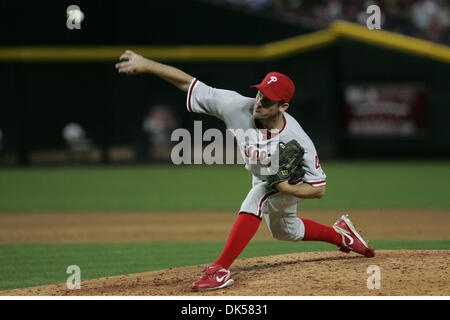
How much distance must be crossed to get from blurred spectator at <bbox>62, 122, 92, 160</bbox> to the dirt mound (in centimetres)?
1196

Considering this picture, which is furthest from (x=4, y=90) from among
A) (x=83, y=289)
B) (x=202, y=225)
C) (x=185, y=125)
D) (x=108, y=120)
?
(x=83, y=289)

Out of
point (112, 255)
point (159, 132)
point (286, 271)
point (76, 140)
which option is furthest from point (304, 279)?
point (76, 140)

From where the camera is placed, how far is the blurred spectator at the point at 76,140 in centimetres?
1619

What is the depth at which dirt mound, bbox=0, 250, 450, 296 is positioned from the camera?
384 centimetres

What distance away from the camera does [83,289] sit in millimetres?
4141

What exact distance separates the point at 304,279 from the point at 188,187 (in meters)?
8.18

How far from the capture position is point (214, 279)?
3904 mm

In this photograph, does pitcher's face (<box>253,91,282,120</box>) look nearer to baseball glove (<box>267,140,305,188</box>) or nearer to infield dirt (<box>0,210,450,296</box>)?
baseball glove (<box>267,140,305,188</box>)

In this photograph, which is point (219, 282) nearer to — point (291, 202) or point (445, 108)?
point (291, 202)

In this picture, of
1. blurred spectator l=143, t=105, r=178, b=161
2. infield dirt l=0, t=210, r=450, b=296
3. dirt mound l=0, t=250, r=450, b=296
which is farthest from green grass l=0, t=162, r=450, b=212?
dirt mound l=0, t=250, r=450, b=296

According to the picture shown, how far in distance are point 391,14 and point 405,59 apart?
6.47 ft

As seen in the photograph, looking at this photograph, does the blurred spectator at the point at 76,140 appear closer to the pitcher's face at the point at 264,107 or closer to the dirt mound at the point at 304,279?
the dirt mound at the point at 304,279

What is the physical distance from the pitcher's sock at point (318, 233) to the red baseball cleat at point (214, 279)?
0.84 meters

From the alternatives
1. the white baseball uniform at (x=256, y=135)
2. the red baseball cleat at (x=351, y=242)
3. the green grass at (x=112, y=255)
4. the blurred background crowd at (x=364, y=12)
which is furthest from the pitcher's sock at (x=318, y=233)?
the blurred background crowd at (x=364, y=12)
